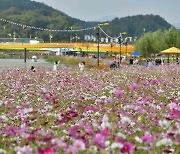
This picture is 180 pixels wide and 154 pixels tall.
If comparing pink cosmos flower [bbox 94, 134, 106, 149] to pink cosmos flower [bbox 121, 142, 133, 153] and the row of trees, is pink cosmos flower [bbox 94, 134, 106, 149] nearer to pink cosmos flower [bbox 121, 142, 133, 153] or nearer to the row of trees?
pink cosmos flower [bbox 121, 142, 133, 153]

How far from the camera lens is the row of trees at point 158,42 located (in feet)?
200

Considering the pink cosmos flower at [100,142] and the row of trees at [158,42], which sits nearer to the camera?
the pink cosmos flower at [100,142]

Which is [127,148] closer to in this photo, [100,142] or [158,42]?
[100,142]

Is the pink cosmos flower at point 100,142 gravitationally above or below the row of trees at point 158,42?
below

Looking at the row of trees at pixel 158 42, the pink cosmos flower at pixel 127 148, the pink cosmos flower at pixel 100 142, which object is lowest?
the pink cosmos flower at pixel 127 148

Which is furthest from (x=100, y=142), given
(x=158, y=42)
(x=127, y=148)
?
(x=158, y=42)

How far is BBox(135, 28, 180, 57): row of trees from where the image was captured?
60906mm

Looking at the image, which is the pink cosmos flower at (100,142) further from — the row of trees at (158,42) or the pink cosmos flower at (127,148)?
the row of trees at (158,42)

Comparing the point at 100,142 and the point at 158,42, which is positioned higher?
the point at 158,42

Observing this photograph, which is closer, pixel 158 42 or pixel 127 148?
pixel 127 148

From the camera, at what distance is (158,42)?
65.5 m

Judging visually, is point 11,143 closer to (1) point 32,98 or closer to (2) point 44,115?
(2) point 44,115

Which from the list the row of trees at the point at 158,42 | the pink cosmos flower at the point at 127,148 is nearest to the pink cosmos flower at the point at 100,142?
the pink cosmos flower at the point at 127,148

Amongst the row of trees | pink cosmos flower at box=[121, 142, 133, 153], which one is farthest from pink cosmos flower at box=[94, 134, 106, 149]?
the row of trees
